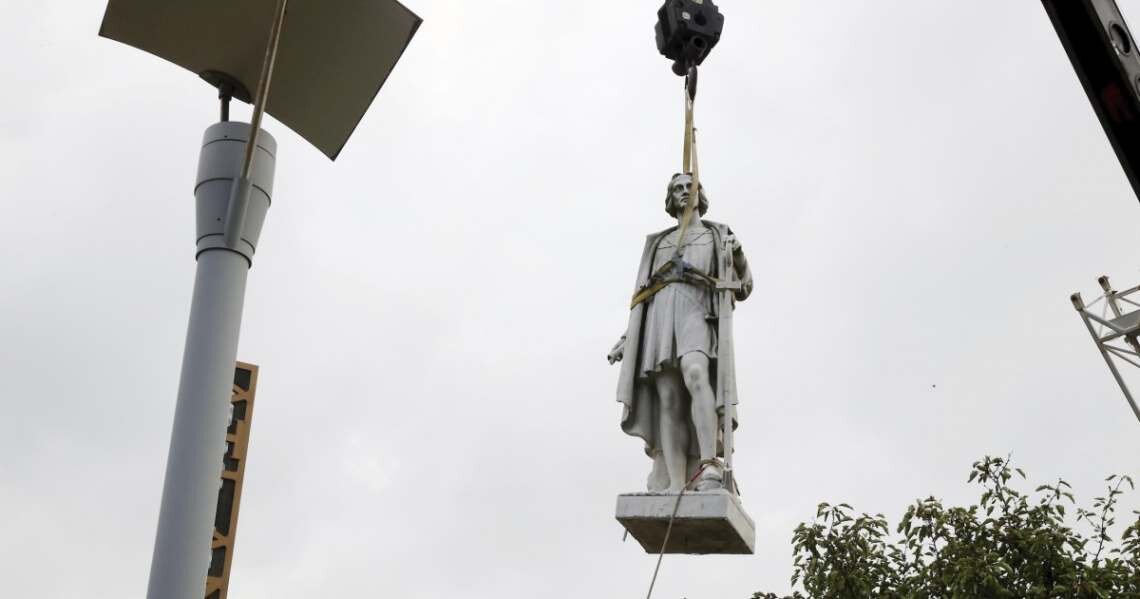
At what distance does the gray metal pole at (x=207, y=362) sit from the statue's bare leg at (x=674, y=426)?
4945mm

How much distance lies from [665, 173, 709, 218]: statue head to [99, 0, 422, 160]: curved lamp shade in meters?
4.92

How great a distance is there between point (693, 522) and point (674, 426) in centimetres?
96

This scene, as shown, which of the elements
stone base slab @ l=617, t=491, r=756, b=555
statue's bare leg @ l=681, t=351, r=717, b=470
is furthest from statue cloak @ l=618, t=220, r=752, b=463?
stone base slab @ l=617, t=491, r=756, b=555

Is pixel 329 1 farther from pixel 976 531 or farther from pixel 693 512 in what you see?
pixel 976 531

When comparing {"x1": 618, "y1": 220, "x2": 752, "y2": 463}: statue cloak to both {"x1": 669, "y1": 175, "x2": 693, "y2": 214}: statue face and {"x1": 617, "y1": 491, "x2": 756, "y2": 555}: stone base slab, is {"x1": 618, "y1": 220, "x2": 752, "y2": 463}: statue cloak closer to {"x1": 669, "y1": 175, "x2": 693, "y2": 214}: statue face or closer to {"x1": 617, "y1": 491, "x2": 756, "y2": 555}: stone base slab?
{"x1": 669, "y1": 175, "x2": 693, "y2": 214}: statue face

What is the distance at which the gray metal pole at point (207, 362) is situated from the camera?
425 cm

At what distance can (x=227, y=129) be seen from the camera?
5.00 meters

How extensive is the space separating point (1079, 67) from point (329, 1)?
10.4 ft

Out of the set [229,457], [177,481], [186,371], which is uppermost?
[229,457]

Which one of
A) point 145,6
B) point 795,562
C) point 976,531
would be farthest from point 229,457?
point 145,6

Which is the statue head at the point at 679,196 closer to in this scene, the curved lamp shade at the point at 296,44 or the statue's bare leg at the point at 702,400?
the statue's bare leg at the point at 702,400

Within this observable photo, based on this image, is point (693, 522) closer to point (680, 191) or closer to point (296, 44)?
Answer: point (680, 191)

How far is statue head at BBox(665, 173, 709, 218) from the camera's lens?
405 inches

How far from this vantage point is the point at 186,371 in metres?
4.55
